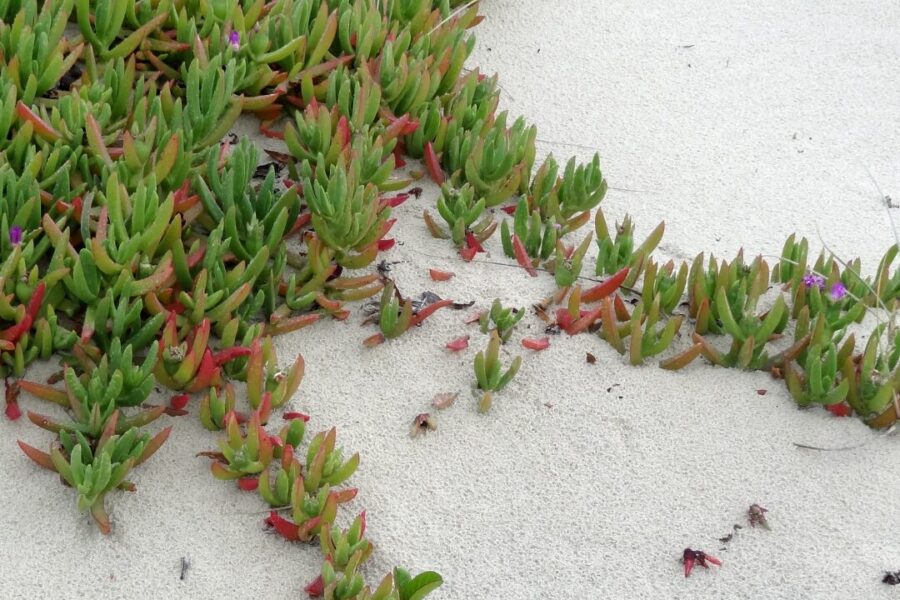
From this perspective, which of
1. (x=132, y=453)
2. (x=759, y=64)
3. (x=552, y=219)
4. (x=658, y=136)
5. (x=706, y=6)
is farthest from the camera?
(x=706, y=6)

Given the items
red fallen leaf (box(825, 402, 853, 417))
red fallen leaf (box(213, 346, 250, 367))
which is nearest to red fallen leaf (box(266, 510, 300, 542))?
red fallen leaf (box(213, 346, 250, 367))

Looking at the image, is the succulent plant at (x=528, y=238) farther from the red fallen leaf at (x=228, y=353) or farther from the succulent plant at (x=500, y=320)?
the red fallen leaf at (x=228, y=353)

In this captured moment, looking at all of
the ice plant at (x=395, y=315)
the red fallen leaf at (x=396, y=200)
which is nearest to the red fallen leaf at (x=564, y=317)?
the ice plant at (x=395, y=315)

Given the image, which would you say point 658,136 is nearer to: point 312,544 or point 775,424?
point 775,424

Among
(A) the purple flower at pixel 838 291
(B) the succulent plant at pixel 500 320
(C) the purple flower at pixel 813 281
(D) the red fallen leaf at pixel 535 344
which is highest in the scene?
(A) the purple flower at pixel 838 291

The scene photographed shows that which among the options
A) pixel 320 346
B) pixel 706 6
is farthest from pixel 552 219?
pixel 706 6

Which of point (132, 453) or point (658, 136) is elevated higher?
point (658, 136)

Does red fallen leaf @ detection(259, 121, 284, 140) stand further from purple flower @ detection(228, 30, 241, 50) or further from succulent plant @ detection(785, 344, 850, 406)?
succulent plant @ detection(785, 344, 850, 406)
